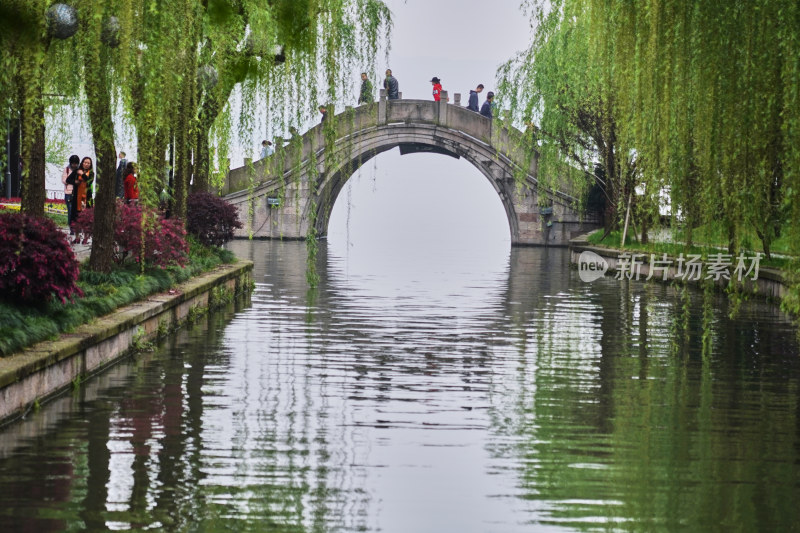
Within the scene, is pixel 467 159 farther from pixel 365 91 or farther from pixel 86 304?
pixel 86 304

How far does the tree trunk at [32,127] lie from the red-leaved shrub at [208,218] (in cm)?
863

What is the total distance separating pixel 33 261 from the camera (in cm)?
873

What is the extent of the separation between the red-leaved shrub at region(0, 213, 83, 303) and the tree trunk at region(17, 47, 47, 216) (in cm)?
37

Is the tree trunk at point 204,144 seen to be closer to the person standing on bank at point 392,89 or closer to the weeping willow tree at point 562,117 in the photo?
the weeping willow tree at point 562,117

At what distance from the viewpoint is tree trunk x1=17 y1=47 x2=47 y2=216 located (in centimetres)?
784

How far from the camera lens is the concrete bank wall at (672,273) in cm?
1781

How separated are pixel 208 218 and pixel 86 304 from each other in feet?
30.8

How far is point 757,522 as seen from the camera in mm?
5344

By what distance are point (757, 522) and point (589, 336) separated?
7.96 m

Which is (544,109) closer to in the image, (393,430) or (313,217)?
(313,217)

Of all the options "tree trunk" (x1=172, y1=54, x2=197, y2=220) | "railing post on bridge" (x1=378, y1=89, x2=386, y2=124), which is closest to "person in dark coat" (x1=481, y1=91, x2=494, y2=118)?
"railing post on bridge" (x1=378, y1=89, x2=386, y2=124)

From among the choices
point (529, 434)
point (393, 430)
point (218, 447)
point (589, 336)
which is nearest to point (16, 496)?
point (218, 447)

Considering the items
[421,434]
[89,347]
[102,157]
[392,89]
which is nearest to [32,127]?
[89,347]

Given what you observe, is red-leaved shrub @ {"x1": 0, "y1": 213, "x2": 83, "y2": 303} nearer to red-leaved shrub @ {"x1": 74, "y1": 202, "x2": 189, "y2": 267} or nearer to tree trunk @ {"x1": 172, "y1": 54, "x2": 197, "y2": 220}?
tree trunk @ {"x1": 172, "y1": 54, "x2": 197, "y2": 220}
